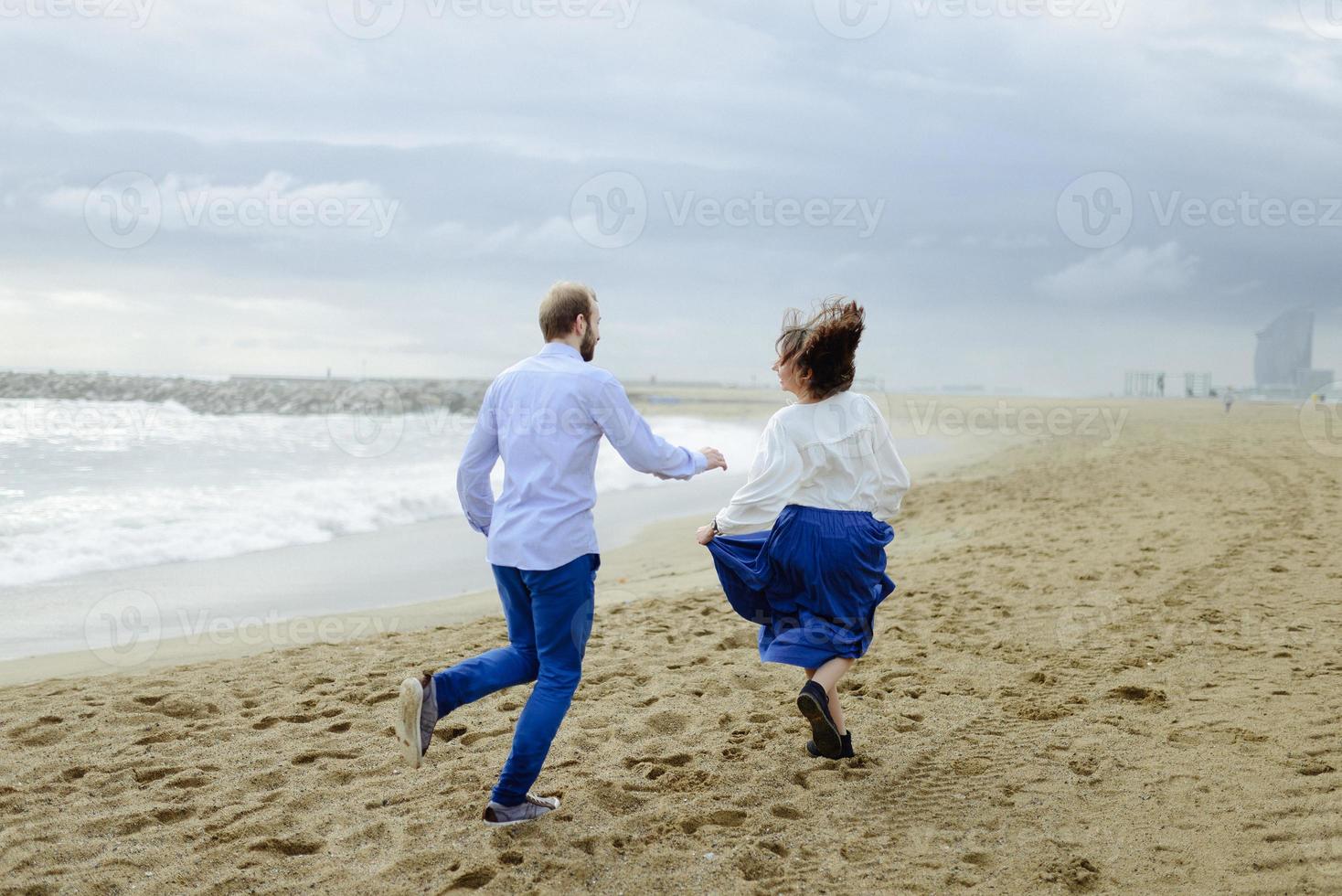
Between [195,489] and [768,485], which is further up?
[768,485]

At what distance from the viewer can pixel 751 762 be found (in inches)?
170

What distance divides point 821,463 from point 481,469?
1.41 m

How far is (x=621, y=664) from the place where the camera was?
5.92m

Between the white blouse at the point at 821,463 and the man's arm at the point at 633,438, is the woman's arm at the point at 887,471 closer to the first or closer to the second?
the white blouse at the point at 821,463

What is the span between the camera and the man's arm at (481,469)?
374cm

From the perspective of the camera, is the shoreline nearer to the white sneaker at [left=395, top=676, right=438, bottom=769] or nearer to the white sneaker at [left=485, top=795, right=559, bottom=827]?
the white sneaker at [left=395, top=676, right=438, bottom=769]

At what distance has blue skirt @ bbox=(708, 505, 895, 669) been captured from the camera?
4.12m

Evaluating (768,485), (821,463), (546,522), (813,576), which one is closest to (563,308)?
(546,522)

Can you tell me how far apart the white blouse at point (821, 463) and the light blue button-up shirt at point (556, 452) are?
1.85 ft

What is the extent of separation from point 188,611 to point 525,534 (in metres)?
5.52

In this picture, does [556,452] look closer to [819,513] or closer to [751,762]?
[819,513]

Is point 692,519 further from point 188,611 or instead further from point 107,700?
point 107,700

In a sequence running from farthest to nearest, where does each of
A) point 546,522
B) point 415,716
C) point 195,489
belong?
1. point 195,489
2. point 415,716
3. point 546,522

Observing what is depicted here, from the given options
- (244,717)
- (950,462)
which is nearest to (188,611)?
(244,717)
